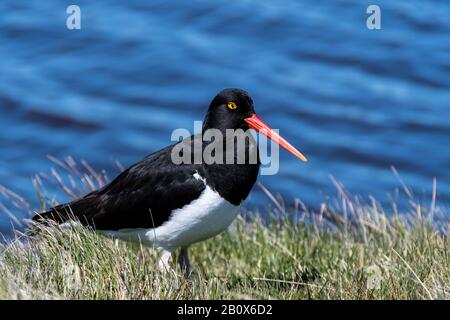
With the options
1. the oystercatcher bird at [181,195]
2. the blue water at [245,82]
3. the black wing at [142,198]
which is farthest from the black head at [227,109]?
the blue water at [245,82]

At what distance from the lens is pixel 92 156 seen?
11820 mm

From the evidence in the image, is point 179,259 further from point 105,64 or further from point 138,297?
point 105,64

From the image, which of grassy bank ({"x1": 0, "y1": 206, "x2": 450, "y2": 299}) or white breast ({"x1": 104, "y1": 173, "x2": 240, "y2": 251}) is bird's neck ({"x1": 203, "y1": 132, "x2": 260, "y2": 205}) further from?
grassy bank ({"x1": 0, "y1": 206, "x2": 450, "y2": 299})

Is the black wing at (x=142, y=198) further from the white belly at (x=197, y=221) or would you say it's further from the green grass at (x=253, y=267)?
the green grass at (x=253, y=267)

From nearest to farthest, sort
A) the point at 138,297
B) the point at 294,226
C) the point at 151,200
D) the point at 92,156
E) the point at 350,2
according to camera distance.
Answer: the point at 138,297 → the point at 151,200 → the point at 294,226 → the point at 92,156 → the point at 350,2

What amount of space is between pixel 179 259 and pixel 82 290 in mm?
1717

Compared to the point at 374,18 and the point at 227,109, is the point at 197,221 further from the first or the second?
the point at 374,18

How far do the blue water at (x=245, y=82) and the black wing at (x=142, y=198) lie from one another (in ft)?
14.4

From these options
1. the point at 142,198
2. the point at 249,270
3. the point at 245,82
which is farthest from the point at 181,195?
the point at 245,82

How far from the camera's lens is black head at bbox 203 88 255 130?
6410 mm

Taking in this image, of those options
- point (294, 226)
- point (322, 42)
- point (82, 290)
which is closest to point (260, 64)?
point (322, 42)

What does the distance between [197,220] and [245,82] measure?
6.59 metres

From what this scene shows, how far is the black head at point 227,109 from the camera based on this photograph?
252 inches

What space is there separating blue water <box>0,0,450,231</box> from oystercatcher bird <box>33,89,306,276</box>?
Answer: 14.4 feet
